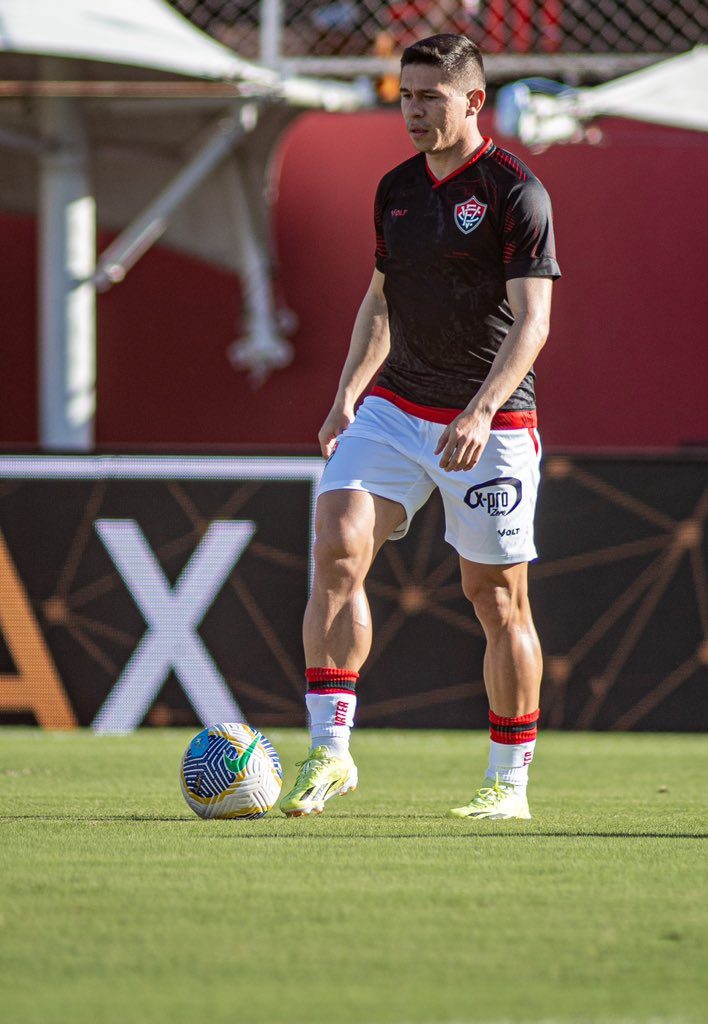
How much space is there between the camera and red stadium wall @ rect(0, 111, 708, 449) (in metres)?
12.3

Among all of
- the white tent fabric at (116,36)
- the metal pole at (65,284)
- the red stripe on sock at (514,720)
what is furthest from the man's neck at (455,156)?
the metal pole at (65,284)

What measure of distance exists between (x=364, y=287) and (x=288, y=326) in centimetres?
64

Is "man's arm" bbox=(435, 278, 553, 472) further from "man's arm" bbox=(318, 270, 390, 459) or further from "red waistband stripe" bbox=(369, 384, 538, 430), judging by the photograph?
"man's arm" bbox=(318, 270, 390, 459)

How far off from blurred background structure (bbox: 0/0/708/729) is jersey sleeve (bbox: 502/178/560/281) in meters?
3.18

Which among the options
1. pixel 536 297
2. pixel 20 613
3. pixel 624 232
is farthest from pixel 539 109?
pixel 536 297

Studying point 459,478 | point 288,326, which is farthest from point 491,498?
point 288,326

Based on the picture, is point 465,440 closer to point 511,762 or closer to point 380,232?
point 380,232

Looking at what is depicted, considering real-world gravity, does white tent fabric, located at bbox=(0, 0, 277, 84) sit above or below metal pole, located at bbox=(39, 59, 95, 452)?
above

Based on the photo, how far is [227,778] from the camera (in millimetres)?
4688

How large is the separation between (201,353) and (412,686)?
539 centimetres

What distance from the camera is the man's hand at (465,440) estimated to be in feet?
14.8

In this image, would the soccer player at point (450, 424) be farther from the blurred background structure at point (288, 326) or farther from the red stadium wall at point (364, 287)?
the red stadium wall at point (364, 287)

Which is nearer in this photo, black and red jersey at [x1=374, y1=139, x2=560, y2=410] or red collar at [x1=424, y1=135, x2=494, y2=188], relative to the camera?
black and red jersey at [x1=374, y1=139, x2=560, y2=410]

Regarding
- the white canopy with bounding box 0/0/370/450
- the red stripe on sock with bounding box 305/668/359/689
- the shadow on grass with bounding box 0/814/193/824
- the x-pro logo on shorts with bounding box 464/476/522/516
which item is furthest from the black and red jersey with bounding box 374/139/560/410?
the white canopy with bounding box 0/0/370/450
